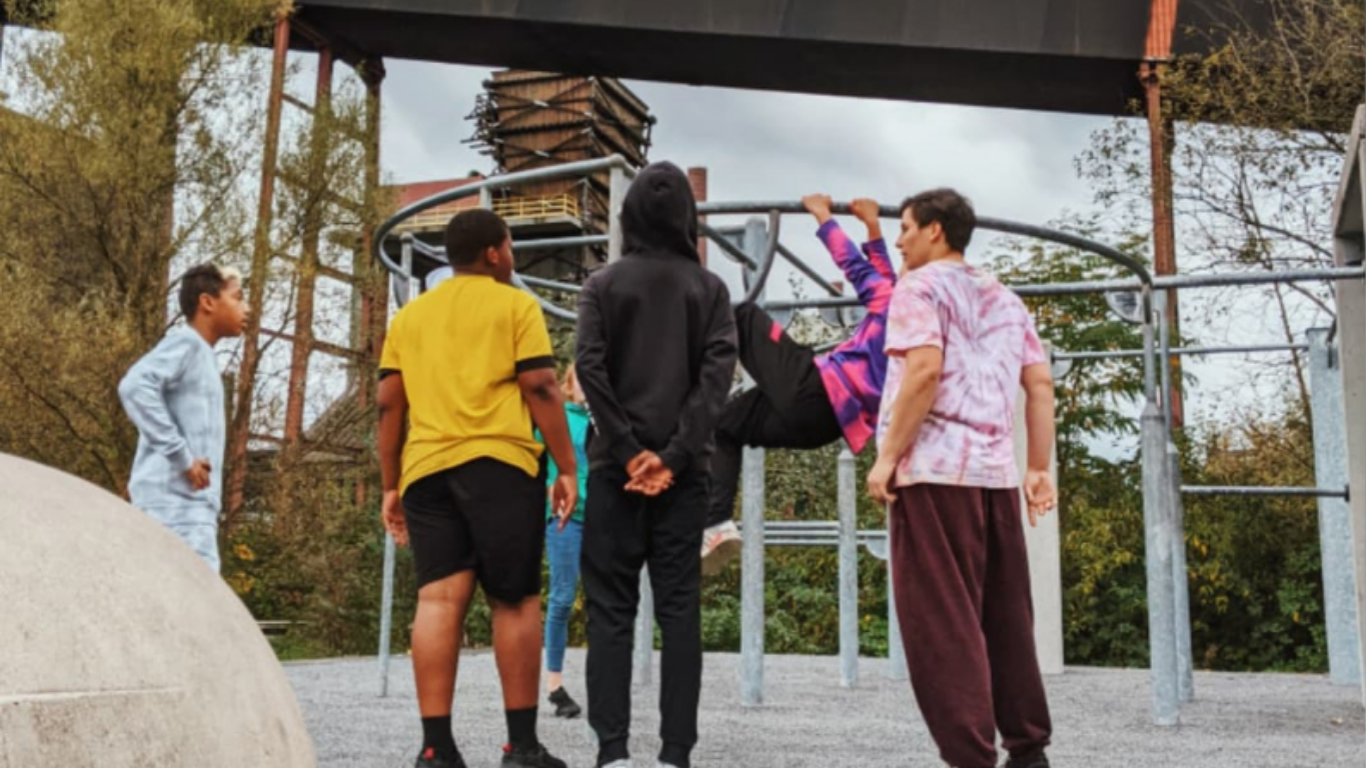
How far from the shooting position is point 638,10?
17750 millimetres

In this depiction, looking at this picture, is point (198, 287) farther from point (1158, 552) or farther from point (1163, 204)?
point (1163, 204)

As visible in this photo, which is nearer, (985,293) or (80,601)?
(80,601)

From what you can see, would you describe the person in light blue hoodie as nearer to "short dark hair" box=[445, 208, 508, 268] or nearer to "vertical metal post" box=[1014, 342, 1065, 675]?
"short dark hair" box=[445, 208, 508, 268]

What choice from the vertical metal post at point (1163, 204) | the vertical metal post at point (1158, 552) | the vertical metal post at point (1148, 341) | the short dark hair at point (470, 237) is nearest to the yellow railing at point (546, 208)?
the vertical metal post at point (1163, 204)

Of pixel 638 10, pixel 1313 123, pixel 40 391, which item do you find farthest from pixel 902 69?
pixel 40 391

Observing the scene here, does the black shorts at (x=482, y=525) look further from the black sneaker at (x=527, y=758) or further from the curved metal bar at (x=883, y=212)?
the curved metal bar at (x=883, y=212)

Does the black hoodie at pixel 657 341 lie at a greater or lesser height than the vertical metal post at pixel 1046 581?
greater

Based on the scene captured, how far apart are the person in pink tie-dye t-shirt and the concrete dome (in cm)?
151

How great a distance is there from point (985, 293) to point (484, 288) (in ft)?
4.43

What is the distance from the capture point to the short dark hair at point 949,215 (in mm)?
3445

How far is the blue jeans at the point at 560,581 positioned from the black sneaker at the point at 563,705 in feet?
0.44

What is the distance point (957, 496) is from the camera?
315 cm

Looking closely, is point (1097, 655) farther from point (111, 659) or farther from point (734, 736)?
point (111, 659)

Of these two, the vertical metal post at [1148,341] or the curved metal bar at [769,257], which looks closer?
the curved metal bar at [769,257]
